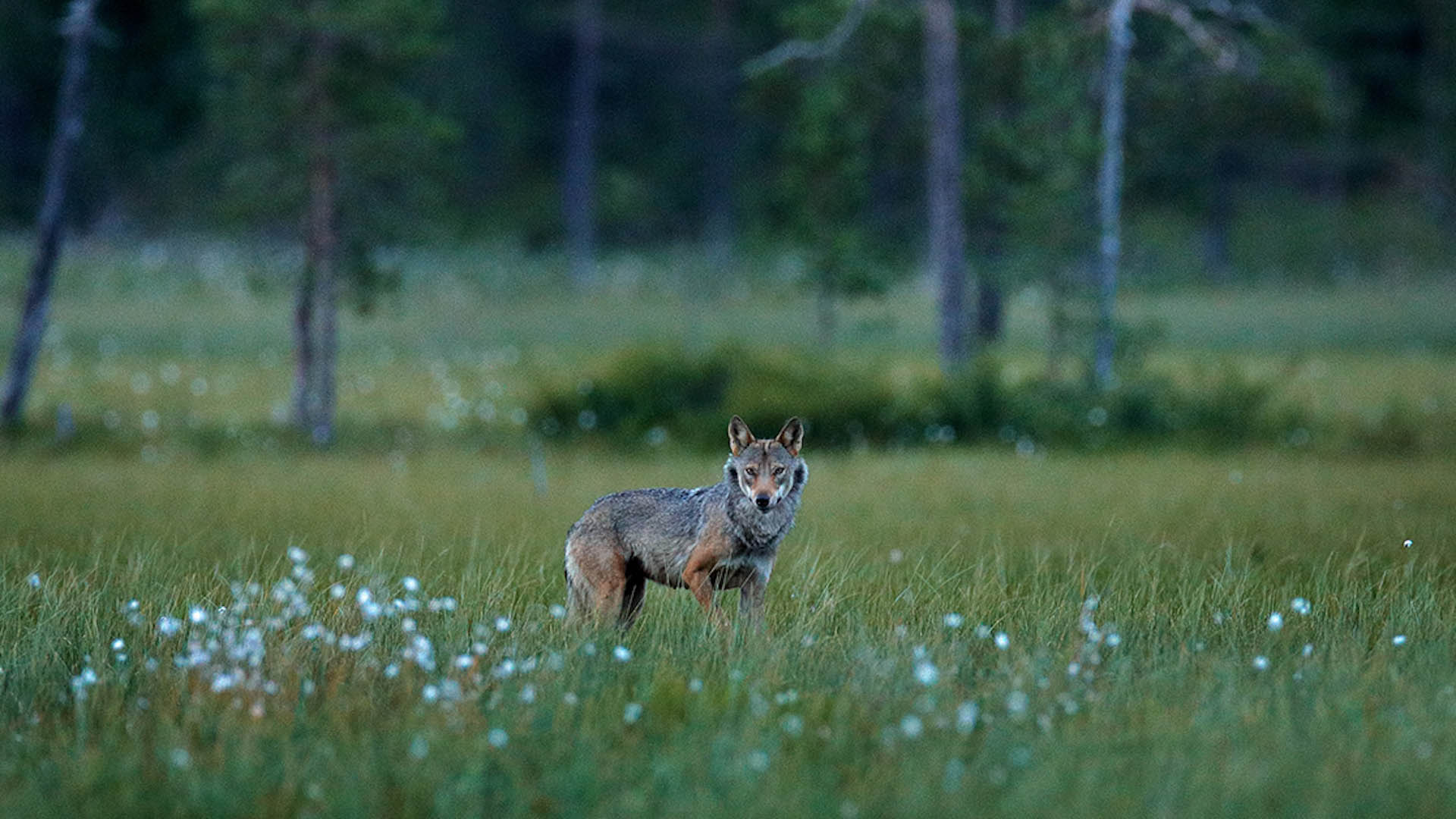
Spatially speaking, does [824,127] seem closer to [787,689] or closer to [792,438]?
[792,438]

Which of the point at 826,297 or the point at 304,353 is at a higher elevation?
the point at 826,297

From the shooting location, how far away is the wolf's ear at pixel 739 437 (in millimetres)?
7676

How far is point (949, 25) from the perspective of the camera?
22.3 metres

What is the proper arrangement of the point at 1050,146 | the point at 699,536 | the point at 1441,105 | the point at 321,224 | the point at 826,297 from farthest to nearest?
the point at 1441,105 < the point at 826,297 < the point at 321,224 < the point at 1050,146 < the point at 699,536

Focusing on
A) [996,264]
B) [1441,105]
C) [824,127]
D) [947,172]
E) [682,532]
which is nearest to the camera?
[682,532]

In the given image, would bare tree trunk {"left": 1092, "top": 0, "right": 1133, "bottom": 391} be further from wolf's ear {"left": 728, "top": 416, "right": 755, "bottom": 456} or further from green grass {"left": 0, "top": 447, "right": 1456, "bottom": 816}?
wolf's ear {"left": 728, "top": 416, "right": 755, "bottom": 456}

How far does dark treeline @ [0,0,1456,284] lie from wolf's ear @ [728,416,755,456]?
13.1 meters

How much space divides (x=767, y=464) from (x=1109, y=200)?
46.0 ft

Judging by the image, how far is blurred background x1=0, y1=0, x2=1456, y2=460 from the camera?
19.7 m

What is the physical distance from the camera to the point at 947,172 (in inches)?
885

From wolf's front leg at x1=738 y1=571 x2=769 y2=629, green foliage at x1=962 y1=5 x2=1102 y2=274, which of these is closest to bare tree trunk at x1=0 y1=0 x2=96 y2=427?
green foliage at x1=962 y1=5 x2=1102 y2=274

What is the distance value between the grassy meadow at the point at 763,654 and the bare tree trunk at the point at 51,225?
3.48 meters

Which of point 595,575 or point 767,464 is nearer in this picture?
point 767,464

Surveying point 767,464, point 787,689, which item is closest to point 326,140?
point 767,464
